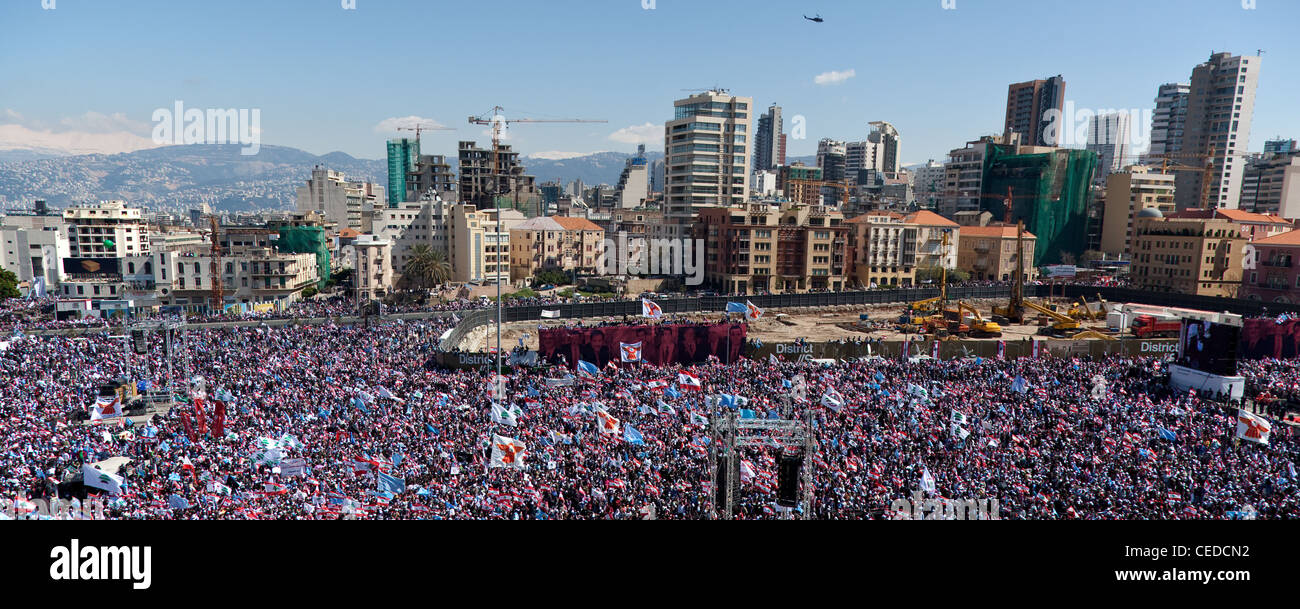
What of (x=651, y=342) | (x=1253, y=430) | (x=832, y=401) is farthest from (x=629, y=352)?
(x=1253, y=430)

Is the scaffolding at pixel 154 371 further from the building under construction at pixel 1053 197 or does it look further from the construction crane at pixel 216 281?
the building under construction at pixel 1053 197

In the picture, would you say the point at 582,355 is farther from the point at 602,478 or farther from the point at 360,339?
the point at 602,478

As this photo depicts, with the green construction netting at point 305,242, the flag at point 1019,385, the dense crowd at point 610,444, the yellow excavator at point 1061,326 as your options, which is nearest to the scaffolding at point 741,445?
the dense crowd at point 610,444

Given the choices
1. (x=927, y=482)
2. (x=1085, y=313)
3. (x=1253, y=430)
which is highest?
(x=1253, y=430)

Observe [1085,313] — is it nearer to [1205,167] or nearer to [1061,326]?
[1061,326]

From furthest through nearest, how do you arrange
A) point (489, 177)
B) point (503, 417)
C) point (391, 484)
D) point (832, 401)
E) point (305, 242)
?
1. point (489, 177)
2. point (305, 242)
3. point (832, 401)
4. point (503, 417)
5. point (391, 484)

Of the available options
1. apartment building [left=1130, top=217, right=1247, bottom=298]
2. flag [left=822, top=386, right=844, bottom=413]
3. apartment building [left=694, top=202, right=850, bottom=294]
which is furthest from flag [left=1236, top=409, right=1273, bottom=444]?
apartment building [left=1130, top=217, right=1247, bottom=298]
